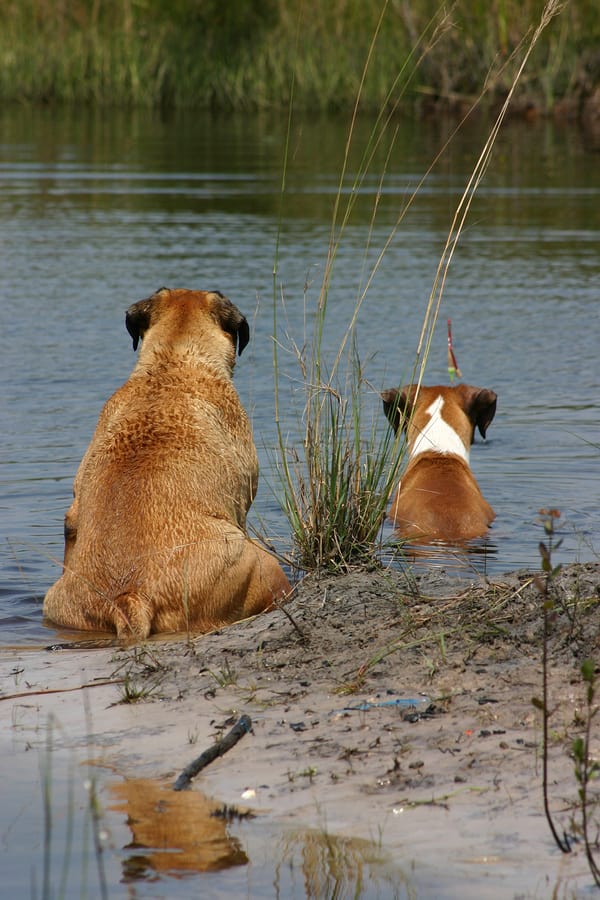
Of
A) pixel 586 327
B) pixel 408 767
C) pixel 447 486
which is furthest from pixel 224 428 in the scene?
pixel 586 327

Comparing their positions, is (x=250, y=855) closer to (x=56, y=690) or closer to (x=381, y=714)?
(x=381, y=714)

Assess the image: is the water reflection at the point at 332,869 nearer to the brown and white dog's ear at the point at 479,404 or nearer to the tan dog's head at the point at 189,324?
the tan dog's head at the point at 189,324

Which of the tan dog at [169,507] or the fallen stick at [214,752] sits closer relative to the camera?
the fallen stick at [214,752]

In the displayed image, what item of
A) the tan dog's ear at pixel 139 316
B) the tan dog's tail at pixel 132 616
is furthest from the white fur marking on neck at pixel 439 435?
the tan dog's tail at pixel 132 616

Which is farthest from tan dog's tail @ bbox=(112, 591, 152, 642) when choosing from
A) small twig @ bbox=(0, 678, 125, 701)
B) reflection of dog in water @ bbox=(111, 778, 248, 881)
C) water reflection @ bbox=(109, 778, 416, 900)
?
water reflection @ bbox=(109, 778, 416, 900)

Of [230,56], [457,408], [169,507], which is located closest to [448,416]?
[457,408]

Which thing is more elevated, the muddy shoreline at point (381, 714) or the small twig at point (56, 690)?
the muddy shoreline at point (381, 714)

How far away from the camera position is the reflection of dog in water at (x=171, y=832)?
3.70 meters

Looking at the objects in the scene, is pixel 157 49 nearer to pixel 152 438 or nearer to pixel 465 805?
pixel 152 438

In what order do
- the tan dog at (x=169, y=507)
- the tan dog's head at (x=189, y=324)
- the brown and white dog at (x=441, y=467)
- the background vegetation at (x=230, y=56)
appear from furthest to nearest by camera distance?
1. the background vegetation at (x=230, y=56)
2. the brown and white dog at (x=441, y=467)
3. the tan dog's head at (x=189, y=324)
4. the tan dog at (x=169, y=507)

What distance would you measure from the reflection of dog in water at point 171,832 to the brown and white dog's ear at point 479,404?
466 cm

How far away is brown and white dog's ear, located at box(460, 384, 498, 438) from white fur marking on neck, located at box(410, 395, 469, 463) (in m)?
0.17

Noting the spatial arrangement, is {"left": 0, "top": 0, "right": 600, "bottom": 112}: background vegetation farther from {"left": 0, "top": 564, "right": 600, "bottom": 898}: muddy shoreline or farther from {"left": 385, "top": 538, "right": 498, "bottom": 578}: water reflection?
{"left": 0, "top": 564, "right": 600, "bottom": 898}: muddy shoreline

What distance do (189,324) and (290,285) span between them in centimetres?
698
